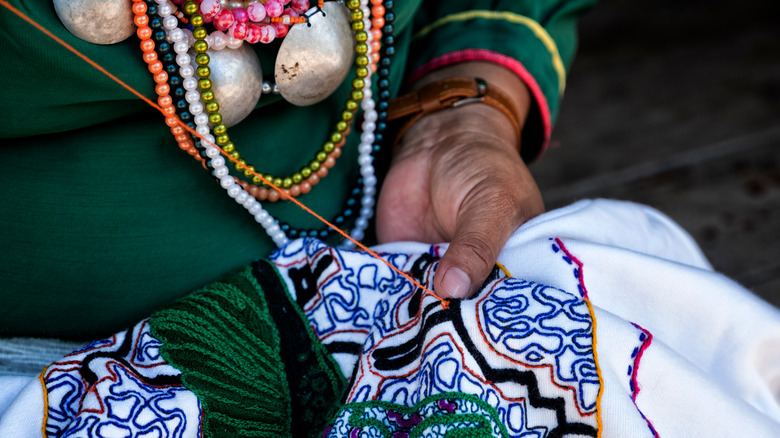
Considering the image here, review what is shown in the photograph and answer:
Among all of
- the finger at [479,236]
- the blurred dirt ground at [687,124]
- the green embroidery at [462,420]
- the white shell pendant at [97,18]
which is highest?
the white shell pendant at [97,18]

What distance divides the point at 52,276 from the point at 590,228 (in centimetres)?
59

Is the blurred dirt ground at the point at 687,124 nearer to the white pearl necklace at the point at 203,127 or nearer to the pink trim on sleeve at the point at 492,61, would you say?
the pink trim on sleeve at the point at 492,61

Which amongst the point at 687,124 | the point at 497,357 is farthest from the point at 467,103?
the point at 687,124

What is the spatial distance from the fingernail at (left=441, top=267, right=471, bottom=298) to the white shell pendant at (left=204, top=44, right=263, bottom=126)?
0.89 ft

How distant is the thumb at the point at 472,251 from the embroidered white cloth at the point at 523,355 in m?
0.02

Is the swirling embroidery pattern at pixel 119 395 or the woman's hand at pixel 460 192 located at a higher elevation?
the swirling embroidery pattern at pixel 119 395

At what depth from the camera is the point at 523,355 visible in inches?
21.9

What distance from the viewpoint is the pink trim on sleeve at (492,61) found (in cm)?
97

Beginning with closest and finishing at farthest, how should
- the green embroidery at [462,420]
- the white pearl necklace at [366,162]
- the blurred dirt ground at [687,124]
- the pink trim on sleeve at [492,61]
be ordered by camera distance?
1. the green embroidery at [462,420]
2. the white pearl necklace at [366,162]
3. the pink trim on sleeve at [492,61]
4. the blurred dirt ground at [687,124]

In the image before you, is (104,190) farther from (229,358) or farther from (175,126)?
(229,358)

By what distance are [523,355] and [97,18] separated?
467 millimetres

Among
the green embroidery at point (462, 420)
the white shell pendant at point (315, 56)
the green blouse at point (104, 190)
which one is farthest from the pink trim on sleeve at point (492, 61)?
the green embroidery at point (462, 420)

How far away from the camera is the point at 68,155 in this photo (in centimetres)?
65

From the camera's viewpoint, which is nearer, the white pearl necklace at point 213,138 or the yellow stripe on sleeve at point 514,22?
the white pearl necklace at point 213,138
